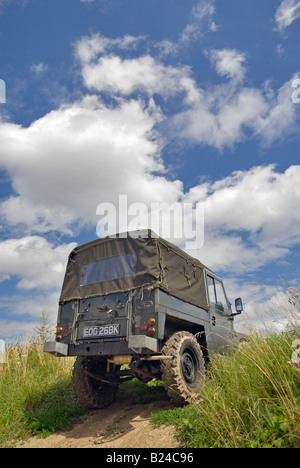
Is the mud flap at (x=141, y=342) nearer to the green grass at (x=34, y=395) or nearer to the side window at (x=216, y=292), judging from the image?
the green grass at (x=34, y=395)

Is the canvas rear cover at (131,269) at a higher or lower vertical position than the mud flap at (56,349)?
higher

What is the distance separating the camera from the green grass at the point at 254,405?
10.3 feet

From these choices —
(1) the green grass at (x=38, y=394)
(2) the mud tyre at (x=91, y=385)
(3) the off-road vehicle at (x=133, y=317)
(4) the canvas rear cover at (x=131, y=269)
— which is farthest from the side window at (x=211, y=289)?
(2) the mud tyre at (x=91, y=385)

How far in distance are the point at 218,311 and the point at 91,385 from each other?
3466 mm

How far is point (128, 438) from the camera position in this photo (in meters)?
4.85

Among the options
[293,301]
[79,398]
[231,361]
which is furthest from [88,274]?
[293,301]

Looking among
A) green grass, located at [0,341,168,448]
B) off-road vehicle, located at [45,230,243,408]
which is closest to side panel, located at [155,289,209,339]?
off-road vehicle, located at [45,230,243,408]

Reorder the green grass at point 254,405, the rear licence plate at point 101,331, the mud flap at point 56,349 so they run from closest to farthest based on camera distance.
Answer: the green grass at point 254,405
the rear licence plate at point 101,331
the mud flap at point 56,349

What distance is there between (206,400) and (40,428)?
11.3 feet

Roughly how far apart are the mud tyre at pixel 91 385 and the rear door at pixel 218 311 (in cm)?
262

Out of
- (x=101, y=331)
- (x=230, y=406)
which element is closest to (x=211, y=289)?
(x=101, y=331)

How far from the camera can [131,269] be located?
19.9 ft

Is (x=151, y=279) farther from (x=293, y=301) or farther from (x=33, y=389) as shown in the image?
(x=33, y=389)

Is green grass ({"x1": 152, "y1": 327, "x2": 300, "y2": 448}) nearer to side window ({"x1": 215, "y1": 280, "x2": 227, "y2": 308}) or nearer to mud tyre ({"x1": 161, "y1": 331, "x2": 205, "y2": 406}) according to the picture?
mud tyre ({"x1": 161, "y1": 331, "x2": 205, "y2": 406})
